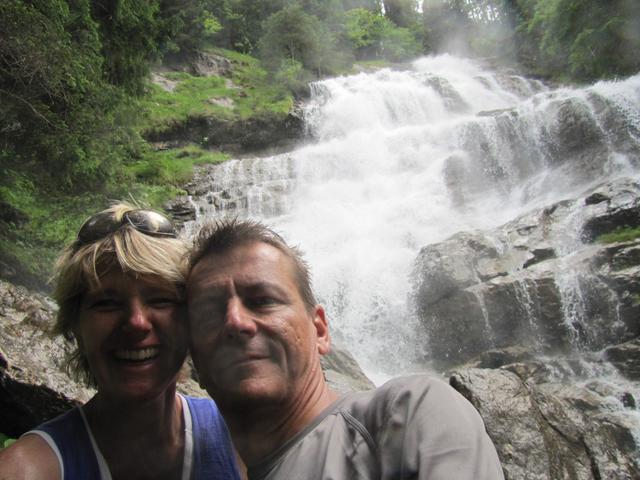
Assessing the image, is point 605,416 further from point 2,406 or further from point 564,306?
point 2,406

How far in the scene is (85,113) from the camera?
6.10 metres

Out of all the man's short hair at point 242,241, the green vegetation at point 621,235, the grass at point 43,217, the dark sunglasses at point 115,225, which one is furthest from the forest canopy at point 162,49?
the green vegetation at point 621,235

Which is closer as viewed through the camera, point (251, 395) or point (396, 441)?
point (396, 441)

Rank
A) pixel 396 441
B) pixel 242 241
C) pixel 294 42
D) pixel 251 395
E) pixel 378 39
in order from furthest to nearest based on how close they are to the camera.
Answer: pixel 378 39, pixel 294 42, pixel 242 241, pixel 251 395, pixel 396 441

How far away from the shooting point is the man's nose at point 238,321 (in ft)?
4.81

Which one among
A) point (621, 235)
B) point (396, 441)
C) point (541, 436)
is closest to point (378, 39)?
point (621, 235)

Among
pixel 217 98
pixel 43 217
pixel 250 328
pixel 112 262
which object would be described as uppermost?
pixel 217 98

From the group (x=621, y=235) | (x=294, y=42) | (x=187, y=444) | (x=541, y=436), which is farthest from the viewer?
(x=294, y=42)

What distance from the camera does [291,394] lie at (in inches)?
57.6

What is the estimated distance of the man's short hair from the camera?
5.50ft

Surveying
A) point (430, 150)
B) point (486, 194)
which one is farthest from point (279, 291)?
point (430, 150)

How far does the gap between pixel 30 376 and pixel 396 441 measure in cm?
354

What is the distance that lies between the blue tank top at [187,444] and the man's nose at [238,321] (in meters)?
0.79

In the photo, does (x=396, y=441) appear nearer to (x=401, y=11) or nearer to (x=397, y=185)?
(x=397, y=185)
